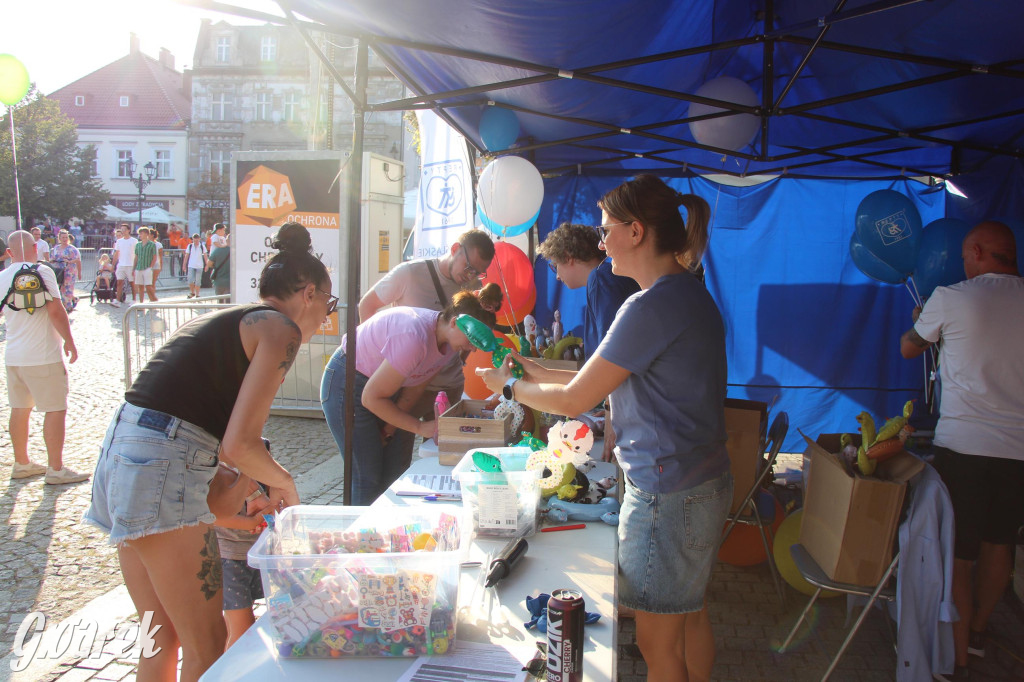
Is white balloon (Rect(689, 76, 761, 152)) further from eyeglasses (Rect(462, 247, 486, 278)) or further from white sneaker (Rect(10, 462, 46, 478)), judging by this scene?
white sneaker (Rect(10, 462, 46, 478))

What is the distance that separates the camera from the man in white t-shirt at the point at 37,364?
181 inches

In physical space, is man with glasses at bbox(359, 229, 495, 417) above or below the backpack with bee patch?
above

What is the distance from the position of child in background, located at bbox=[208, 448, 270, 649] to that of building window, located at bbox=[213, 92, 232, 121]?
4166 cm

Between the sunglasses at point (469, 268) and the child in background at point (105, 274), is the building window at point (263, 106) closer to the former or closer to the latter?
the child in background at point (105, 274)

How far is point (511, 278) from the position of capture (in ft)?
16.9

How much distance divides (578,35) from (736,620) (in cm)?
287

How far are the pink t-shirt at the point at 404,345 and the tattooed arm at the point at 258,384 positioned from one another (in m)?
0.91

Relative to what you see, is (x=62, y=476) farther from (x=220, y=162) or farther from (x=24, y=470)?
(x=220, y=162)

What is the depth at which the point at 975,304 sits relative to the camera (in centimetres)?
287

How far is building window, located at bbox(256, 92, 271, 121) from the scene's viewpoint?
37.3m

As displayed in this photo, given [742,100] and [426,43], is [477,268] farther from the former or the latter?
[742,100]

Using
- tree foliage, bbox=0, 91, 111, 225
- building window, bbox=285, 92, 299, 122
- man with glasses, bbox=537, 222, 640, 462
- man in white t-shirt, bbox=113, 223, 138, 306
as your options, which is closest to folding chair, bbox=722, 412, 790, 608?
man with glasses, bbox=537, 222, 640, 462

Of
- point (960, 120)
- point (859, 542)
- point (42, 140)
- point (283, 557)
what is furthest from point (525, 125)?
point (42, 140)

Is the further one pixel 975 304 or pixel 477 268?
pixel 477 268
